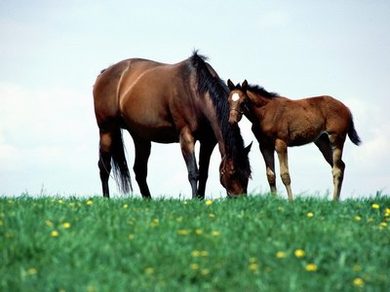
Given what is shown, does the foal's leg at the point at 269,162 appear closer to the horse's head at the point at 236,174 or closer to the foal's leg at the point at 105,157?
the horse's head at the point at 236,174

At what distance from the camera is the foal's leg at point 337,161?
15663 millimetres

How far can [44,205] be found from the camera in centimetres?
1040

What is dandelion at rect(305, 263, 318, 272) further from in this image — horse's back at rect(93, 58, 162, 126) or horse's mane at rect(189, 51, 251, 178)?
horse's back at rect(93, 58, 162, 126)

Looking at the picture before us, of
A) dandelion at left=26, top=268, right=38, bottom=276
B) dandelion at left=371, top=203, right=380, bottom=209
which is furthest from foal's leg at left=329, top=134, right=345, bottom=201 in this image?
dandelion at left=26, top=268, right=38, bottom=276

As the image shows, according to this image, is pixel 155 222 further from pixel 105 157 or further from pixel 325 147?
pixel 105 157

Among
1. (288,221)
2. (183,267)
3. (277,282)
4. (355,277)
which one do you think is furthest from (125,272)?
(288,221)

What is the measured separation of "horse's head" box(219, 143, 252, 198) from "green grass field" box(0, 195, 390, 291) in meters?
2.96

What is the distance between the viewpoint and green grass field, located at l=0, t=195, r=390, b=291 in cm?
700

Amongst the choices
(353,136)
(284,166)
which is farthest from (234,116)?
(353,136)

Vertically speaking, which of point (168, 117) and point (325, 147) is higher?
point (168, 117)

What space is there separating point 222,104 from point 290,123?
79.3 inches

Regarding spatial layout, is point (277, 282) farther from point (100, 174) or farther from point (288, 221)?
point (100, 174)

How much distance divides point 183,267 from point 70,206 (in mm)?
3573

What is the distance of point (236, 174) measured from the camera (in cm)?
1326
